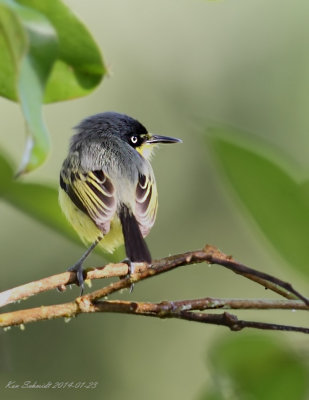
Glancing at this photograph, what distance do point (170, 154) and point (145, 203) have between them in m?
3.34

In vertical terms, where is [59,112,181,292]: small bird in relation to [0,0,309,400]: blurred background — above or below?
below

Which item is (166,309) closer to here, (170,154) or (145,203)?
(145,203)

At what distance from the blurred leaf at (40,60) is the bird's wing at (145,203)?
1.45 m

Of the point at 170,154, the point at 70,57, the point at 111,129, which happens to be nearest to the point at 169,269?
the point at 70,57

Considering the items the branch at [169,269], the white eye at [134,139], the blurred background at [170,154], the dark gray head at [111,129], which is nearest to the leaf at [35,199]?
the branch at [169,269]

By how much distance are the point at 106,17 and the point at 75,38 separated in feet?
17.1

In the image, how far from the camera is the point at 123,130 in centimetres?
346

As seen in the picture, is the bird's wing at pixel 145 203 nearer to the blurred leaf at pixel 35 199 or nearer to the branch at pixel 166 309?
the blurred leaf at pixel 35 199

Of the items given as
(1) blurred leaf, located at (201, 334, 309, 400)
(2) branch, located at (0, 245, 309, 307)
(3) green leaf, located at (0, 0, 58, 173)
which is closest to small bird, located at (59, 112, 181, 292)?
(1) blurred leaf, located at (201, 334, 309, 400)

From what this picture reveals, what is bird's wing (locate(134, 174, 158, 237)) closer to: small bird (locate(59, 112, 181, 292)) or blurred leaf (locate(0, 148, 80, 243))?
small bird (locate(59, 112, 181, 292))

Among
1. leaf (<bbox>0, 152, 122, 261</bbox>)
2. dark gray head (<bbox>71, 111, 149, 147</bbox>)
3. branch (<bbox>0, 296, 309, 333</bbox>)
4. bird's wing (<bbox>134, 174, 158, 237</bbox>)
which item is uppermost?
dark gray head (<bbox>71, 111, 149, 147</bbox>)

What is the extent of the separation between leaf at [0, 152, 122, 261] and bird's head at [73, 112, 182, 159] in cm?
193

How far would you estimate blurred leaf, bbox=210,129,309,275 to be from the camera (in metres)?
1.16

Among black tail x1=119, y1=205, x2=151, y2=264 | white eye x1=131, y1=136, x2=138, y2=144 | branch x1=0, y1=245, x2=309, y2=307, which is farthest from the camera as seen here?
white eye x1=131, y1=136, x2=138, y2=144
